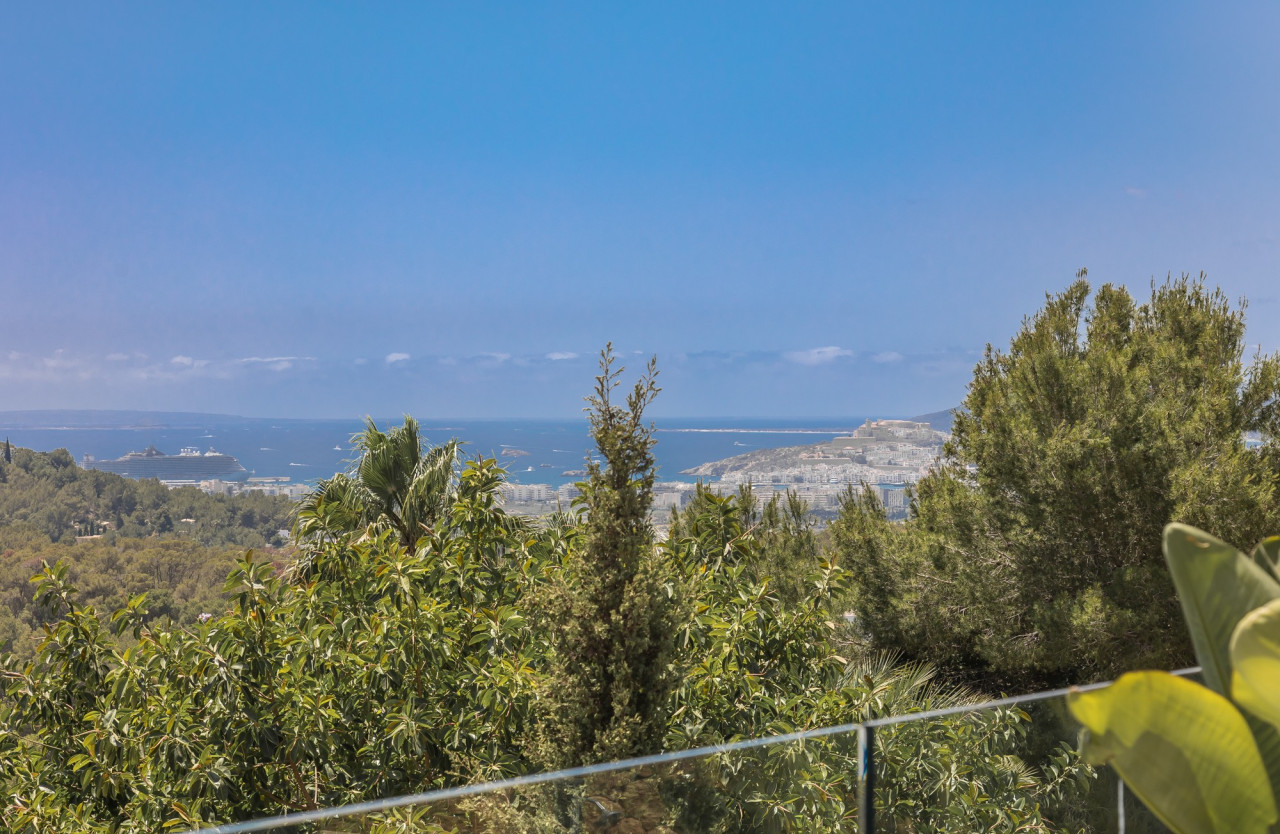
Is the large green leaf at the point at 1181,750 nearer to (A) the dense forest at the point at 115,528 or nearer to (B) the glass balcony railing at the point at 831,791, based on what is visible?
(B) the glass balcony railing at the point at 831,791

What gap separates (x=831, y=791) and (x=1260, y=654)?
1450 mm

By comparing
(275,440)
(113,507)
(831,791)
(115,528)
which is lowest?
(115,528)

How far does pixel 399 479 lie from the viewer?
7.92m

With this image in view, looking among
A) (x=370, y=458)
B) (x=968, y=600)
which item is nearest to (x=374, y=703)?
(x=370, y=458)

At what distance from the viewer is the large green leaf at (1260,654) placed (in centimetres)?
68

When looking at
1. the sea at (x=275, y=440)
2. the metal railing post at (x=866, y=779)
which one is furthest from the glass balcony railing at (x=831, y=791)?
the sea at (x=275, y=440)

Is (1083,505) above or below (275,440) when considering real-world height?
below

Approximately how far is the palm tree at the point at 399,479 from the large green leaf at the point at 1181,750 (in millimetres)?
6465

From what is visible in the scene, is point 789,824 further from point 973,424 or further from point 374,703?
point 973,424

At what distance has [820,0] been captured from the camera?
67.8 m

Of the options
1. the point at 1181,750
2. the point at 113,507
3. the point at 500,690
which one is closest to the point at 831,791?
the point at 1181,750

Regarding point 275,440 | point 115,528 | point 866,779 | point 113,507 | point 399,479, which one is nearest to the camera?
point 866,779

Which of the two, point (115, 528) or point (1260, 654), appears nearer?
point (1260, 654)

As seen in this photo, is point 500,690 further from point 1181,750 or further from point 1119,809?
point 1181,750
